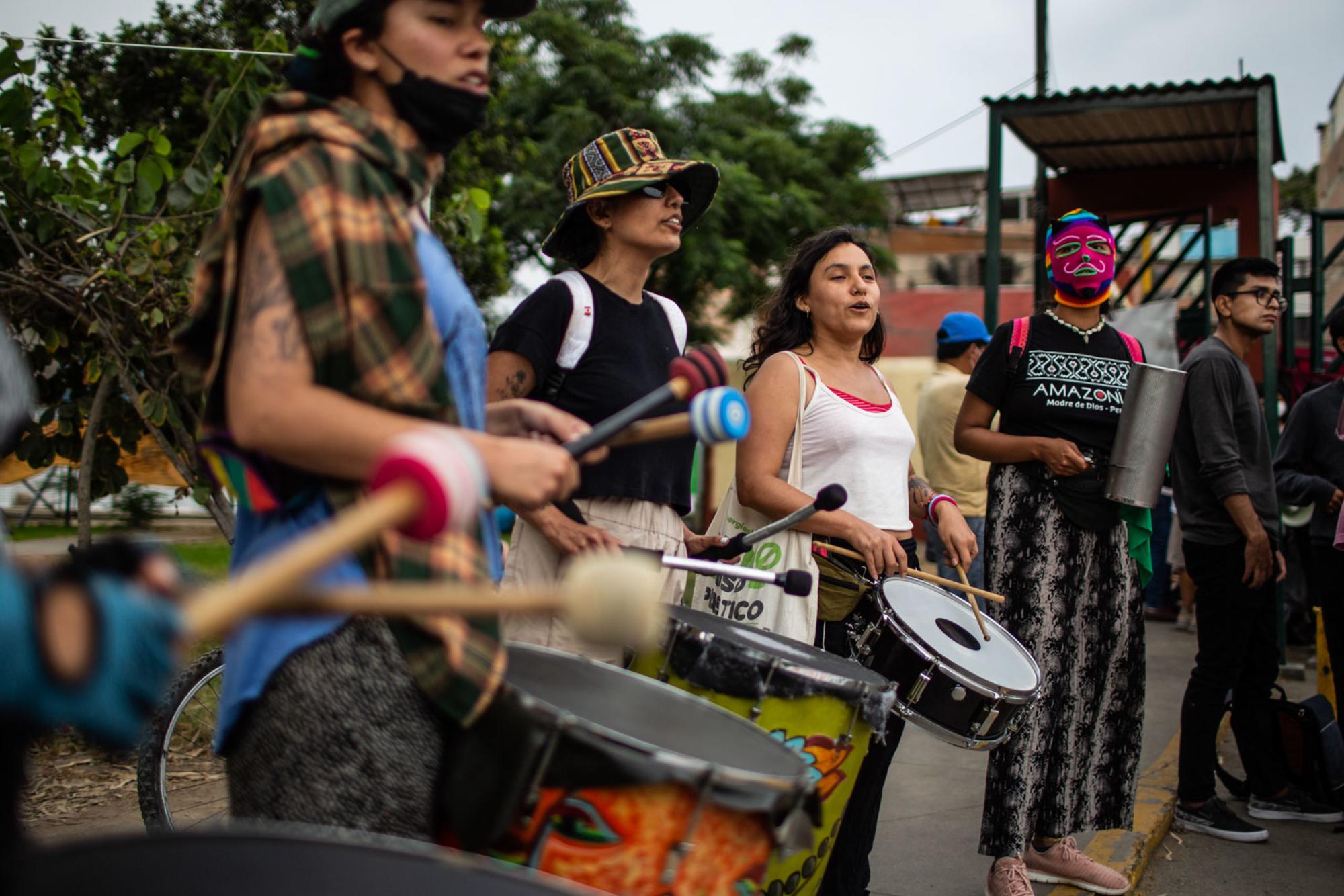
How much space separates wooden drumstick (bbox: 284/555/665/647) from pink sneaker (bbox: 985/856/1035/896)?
9.32ft

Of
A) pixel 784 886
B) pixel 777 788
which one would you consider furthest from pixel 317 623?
pixel 784 886

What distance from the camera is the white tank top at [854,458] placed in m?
3.16

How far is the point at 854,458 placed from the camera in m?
3.17

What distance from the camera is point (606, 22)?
18.8 meters

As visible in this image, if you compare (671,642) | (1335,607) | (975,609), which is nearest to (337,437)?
(671,642)

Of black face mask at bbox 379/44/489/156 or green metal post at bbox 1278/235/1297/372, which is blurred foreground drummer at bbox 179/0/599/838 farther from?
green metal post at bbox 1278/235/1297/372

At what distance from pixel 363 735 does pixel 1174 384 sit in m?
3.01

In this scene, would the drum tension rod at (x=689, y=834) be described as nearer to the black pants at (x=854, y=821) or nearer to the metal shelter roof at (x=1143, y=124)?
the black pants at (x=854, y=821)

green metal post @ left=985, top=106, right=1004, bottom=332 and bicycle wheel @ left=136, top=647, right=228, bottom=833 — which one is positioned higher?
green metal post @ left=985, top=106, right=1004, bottom=332

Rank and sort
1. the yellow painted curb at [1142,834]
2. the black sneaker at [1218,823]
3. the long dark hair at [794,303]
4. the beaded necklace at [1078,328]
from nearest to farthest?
the long dark hair at [794,303], the beaded necklace at [1078,328], the yellow painted curb at [1142,834], the black sneaker at [1218,823]

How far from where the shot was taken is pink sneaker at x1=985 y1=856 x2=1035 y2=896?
345 centimetres

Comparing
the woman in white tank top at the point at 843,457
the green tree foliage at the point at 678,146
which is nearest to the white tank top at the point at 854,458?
the woman in white tank top at the point at 843,457

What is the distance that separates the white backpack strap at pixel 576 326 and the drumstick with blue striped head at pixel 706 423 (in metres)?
1.17

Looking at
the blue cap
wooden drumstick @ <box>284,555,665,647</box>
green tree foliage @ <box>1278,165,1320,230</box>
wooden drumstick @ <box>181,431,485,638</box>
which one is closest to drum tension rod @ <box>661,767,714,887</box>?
wooden drumstick @ <box>284,555,665,647</box>
